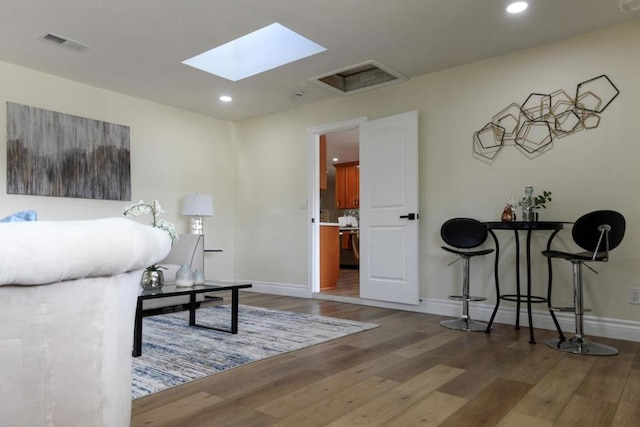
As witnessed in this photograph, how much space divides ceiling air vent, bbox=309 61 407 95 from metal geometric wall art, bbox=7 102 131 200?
8.02 ft

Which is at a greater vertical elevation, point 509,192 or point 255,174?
point 255,174

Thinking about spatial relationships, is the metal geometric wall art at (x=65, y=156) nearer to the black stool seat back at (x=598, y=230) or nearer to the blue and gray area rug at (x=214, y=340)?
the blue and gray area rug at (x=214, y=340)

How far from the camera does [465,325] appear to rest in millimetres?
3576

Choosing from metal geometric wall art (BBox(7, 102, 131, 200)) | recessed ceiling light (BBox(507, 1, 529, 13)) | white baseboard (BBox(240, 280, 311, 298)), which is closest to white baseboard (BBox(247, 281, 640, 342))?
white baseboard (BBox(240, 280, 311, 298))

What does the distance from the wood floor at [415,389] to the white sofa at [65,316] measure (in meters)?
0.79

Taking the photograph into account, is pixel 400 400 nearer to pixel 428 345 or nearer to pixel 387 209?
pixel 428 345

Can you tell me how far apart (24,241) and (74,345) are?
30cm

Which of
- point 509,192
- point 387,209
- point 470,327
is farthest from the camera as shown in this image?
point 387,209

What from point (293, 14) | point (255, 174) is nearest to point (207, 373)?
point (293, 14)

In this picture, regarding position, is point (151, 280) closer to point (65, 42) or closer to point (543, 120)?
point (65, 42)

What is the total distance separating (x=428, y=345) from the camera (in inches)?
118

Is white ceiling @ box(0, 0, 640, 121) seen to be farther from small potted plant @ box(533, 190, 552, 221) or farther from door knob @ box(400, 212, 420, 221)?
door knob @ box(400, 212, 420, 221)

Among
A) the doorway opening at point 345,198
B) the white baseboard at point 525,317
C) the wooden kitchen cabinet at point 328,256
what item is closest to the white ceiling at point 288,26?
the wooden kitchen cabinet at point 328,256

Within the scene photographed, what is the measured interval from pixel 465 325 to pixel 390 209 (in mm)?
1440
